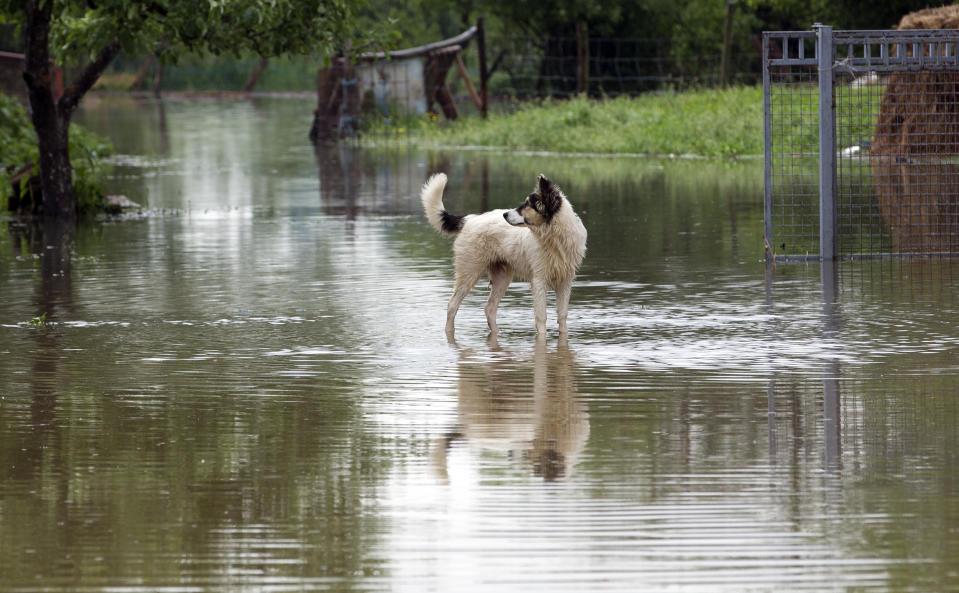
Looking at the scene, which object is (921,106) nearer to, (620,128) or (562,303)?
(620,128)

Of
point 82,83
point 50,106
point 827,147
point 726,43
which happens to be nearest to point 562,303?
point 827,147

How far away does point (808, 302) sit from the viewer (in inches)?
466

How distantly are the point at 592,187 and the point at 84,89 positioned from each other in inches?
302

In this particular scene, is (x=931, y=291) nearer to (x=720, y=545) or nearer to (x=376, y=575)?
(x=720, y=545)

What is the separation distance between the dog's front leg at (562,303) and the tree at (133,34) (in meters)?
7.50

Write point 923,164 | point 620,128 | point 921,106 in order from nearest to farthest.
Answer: point 923,164, point 921,106, point 620,128

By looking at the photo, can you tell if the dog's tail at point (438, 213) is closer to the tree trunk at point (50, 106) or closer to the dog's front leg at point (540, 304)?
the dog's front leg at point (540, 304)

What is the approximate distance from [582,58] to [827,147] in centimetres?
2709

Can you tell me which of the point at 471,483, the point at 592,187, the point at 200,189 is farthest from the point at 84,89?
the point at 471,483

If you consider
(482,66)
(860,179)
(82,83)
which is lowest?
(860,179)

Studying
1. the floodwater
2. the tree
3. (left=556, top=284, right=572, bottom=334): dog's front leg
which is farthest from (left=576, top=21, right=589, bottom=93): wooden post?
(left=556, top=284, right=572, bottom=334): dog's front leg

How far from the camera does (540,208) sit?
999 cm

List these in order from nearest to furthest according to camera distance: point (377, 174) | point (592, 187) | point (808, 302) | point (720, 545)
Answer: point (720, 545), point (808, 302), point (592, 187), point (377, 174)

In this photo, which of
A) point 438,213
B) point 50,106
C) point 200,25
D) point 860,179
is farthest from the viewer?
point 50,106
